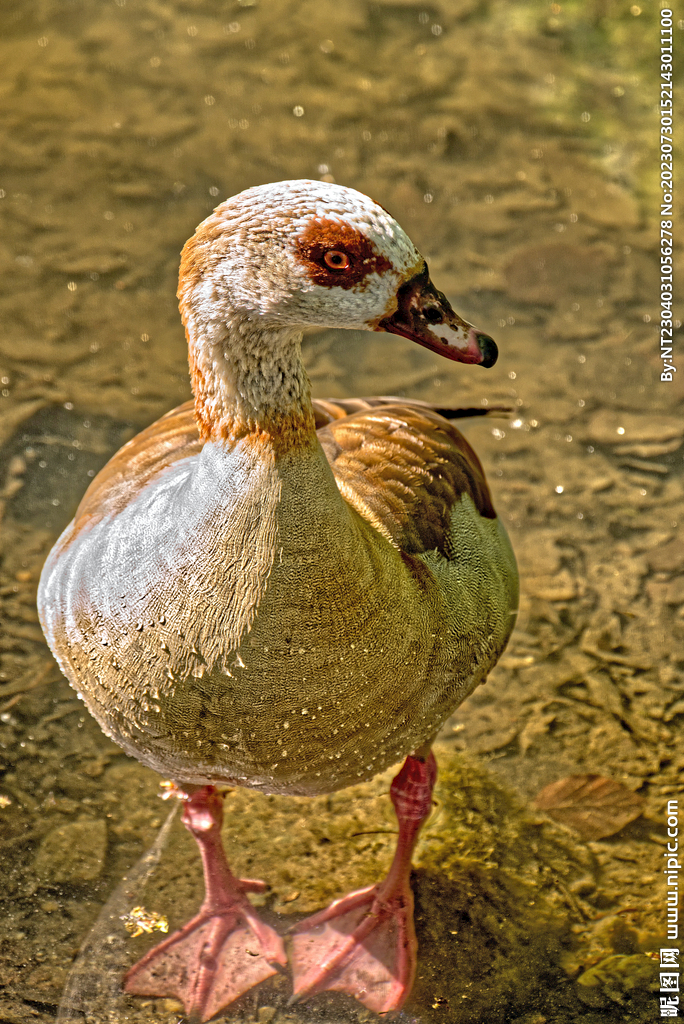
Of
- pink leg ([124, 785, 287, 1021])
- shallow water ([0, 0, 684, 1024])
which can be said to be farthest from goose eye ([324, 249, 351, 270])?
shallow water ([0, 0, 684, 1024])

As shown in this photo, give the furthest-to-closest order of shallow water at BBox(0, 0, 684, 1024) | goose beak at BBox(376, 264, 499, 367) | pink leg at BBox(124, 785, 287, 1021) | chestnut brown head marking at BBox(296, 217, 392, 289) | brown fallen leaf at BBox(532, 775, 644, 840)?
brown fallen leaf at BBox(532, 775, 644, 840) → shallow water at BBox(0, 0, 684, 1024) → pink leg at BBox(124, 785, 287, 1021) → goose beak at BBox(376, 264, 499, 367) → chestnut brown head marking at BBox(296, 217, 392, 289)

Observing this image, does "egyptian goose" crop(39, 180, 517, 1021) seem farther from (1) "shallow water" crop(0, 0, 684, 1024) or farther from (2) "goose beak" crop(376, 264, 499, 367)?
(1) "shallow water" crop(0, 0, 684, 1024)

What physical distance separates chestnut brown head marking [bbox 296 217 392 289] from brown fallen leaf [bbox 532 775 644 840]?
7.66ft

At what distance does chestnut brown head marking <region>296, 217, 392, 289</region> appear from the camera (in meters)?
2.30

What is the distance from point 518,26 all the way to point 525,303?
2.55 m

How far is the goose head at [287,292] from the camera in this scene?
7.63 feet

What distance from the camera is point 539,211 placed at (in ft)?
19.9

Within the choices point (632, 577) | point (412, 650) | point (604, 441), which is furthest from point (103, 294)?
point (412, 650)

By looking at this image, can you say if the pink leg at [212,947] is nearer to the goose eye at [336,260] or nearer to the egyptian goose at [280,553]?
the egyptian goose at [280,553]

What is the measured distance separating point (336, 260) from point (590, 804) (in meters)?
2.44

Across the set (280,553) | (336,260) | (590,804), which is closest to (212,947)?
(590,804)

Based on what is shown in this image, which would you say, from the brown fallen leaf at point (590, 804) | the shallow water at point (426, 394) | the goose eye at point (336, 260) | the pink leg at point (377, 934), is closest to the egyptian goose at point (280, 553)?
the goose eye at point (336, 260)

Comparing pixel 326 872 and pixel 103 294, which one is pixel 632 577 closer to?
pixel 326 872

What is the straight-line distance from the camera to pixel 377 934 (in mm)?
3559
